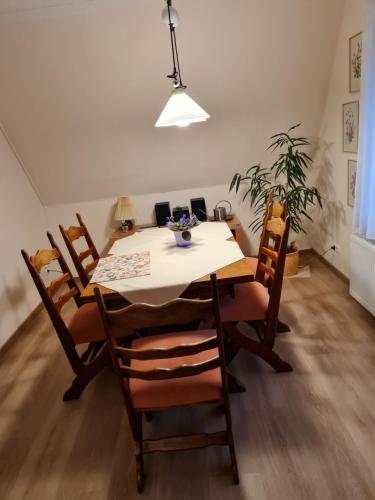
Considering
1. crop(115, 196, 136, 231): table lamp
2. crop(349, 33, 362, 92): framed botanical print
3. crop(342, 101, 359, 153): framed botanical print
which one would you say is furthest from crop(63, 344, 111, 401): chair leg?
crop(349, 33, 362, 92): framed botanical print

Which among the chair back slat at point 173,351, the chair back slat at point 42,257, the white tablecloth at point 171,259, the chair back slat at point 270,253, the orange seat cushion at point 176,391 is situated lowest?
the orange seat cushion at point 176,391

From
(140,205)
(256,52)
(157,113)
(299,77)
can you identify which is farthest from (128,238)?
(299,77)

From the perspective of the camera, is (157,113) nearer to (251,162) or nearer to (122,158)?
(122,158)

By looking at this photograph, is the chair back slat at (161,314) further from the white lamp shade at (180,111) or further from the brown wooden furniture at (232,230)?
the brown wooden furniture at (232,230)

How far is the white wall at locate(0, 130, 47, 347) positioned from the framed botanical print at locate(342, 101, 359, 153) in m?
3.05

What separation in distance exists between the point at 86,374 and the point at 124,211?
5.79 feet

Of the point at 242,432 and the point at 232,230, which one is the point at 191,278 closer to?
the point at 242,432

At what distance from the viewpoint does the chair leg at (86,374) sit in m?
1.92

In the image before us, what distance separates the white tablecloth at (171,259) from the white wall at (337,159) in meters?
1.19

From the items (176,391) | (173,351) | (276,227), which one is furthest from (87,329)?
(276,227)

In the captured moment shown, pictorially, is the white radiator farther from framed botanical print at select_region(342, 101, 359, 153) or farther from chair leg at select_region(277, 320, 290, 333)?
framed botanical print at select_region(342, 101, 359, 153)

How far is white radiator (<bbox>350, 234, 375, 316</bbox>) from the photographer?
7.07 feet

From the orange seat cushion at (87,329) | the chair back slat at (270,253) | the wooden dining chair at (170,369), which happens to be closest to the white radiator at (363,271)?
the chair back slat at (270,253)

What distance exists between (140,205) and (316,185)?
1.91 meters
